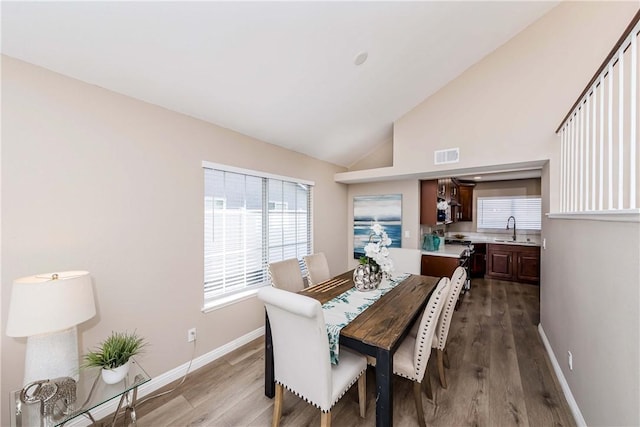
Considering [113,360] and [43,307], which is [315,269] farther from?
[43,307]

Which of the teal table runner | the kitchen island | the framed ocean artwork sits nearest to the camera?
the teal table runner

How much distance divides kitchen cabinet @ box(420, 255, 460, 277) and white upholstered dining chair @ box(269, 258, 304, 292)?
2.39 meters

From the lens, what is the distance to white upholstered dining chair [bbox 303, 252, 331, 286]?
289 cm

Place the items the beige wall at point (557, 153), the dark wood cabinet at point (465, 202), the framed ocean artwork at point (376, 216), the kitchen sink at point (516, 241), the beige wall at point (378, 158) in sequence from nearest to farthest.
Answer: the beige wall at point (557, 153) → the framed ocean artwork at point (376, 216) → the beige wall at point (378, 158) → the kitchen sink at point (516, 241) → the dark wood cabinet at point (465, 202)

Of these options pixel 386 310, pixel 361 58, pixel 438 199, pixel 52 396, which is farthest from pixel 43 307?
pixel 438 199

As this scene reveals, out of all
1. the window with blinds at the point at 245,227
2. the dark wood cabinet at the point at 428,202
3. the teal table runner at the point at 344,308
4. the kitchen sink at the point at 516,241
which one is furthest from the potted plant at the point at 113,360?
the kitchen sink at the point at 516,241

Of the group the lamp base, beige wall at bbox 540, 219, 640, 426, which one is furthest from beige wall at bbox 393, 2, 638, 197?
the lamp base

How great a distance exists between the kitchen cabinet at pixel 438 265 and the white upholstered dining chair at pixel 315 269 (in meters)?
1.94

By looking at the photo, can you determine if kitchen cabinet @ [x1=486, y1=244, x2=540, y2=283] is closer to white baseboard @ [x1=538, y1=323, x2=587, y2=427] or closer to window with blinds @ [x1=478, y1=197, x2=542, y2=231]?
window with blinds @ [x1=478, y1=197, x2=542, y2=231]

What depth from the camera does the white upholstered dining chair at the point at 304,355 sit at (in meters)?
1.35

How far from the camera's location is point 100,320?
1.80 meters

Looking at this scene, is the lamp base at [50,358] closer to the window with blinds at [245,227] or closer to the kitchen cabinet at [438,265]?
the window with blinds at [245,227]

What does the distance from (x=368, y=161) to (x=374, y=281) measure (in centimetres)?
291

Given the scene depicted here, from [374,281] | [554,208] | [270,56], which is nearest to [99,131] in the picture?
[270,56]
